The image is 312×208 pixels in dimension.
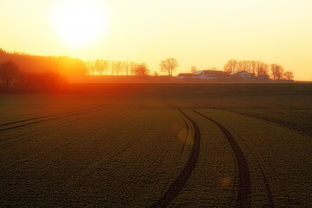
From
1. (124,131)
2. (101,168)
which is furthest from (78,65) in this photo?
(101,168)

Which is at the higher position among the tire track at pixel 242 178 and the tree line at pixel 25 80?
the tree line at pixel 25 80

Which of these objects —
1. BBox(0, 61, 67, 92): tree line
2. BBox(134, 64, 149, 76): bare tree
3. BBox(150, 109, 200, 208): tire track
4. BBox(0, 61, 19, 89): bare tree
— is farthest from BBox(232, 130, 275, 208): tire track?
BBox(134, 64, 149, 76): bare tree

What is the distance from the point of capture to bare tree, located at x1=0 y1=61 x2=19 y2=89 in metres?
85.9

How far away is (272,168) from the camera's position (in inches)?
→ 503

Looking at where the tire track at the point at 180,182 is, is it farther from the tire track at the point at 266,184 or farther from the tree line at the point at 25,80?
the tree line at the point at 25,80

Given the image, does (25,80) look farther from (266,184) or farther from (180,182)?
(266,184)

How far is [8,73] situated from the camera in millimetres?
86062

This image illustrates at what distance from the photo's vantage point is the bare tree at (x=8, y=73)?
85938 millimetres

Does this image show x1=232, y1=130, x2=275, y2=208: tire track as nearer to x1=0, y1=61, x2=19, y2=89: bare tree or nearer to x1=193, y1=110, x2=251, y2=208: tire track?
x1=193, y1=110, x2=251, y2=208: tire track

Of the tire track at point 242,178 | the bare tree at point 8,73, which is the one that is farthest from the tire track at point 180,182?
the bare tree at point 8,73

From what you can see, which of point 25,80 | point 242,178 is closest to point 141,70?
point 25,80

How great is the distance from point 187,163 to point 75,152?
550cm

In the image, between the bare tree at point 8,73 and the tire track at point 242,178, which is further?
the bare tree at point 8,73

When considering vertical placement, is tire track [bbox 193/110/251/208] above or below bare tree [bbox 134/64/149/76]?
below
